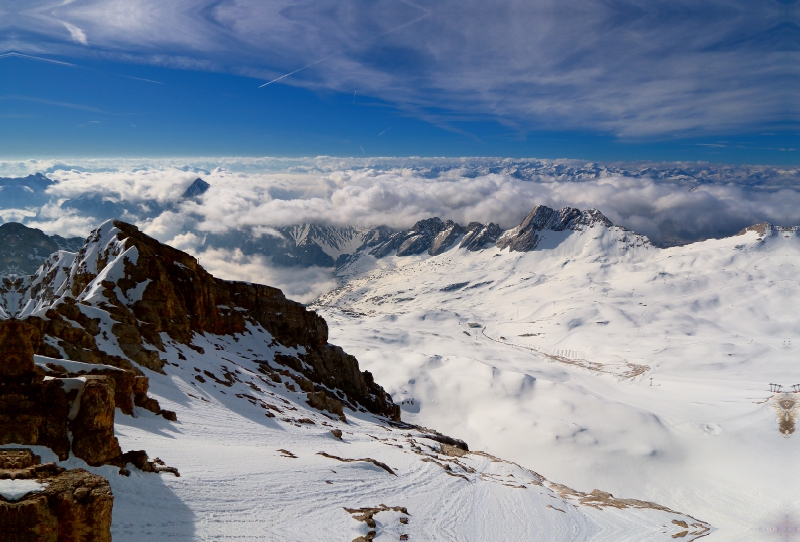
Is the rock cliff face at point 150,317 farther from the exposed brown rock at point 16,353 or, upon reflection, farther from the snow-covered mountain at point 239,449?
the exposed brown rock at point 16,353

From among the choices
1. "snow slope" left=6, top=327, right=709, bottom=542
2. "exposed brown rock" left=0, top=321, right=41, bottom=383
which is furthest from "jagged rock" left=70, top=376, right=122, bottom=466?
"exposed brown rock" left=0, top=321, right=41, bottom=383

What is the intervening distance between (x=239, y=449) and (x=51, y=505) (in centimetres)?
1779

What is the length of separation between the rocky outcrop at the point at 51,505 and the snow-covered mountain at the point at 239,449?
3.02 meters

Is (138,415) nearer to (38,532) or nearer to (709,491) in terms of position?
(38,532)

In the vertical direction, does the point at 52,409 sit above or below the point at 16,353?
below

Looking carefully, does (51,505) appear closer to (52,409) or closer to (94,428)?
(94,428)

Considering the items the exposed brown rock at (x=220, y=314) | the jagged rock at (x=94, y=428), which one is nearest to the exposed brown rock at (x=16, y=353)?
the jagged rock at (x=94, y=428)

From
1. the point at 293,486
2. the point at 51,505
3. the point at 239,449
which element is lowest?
the point at 239,449

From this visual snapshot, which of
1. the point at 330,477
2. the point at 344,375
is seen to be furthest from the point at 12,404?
the point at 344,375

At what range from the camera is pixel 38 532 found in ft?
34.8

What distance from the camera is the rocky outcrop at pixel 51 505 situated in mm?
10406

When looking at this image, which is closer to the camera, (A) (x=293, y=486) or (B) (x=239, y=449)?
(A) (x=293, y=486)

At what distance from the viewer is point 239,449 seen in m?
27.8

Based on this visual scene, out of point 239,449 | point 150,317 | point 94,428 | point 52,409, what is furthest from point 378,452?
point 150,317
